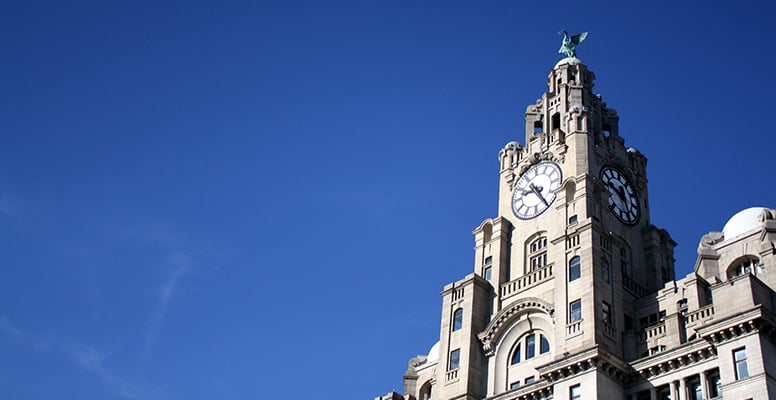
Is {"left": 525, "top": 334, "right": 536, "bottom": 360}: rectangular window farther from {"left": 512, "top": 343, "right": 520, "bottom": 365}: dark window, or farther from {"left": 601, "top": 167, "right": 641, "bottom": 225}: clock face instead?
{"left": 601, "top": 167, "right": 641, "bottom": 225}: clock face

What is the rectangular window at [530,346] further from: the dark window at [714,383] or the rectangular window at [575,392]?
the dark window at [714,383]

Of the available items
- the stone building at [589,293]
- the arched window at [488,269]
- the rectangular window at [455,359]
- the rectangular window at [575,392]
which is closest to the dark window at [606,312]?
the stone building at [589,293]

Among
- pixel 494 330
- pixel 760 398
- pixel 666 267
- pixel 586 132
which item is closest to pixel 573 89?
pixel 586 132

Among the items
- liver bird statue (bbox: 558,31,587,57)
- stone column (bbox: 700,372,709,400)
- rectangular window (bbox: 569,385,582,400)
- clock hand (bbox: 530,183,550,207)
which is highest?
liver bird statue (bbox: 558,31,587,57)

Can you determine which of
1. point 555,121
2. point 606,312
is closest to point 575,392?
point 606,312

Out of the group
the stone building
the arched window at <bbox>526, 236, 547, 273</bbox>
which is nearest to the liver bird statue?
the stone building

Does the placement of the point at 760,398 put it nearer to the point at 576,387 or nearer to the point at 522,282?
the point at 576,387

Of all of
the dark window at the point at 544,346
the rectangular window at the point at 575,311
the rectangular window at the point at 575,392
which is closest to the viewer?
the rectangular window at the point at 575,392

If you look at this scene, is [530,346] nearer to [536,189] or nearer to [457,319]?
[457,319]

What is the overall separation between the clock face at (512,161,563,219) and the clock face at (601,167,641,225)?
402 centimetres

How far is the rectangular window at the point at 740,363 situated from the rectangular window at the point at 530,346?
16445 mm

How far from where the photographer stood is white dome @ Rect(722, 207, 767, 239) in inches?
2793

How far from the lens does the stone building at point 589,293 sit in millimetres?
61406

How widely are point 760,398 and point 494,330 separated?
2254cm
